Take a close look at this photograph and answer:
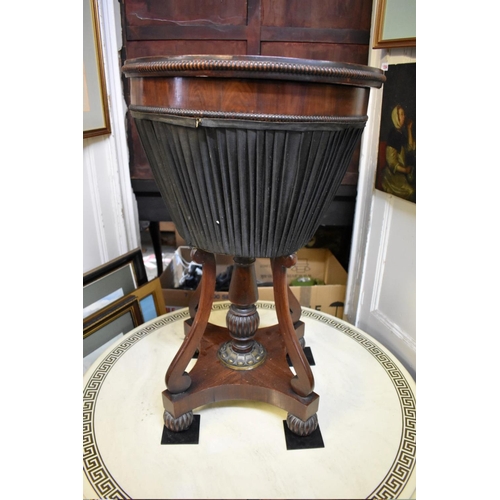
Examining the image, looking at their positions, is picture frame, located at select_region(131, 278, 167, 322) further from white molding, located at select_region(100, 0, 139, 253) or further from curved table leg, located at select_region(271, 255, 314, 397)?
curved table leg, located at select_region(271, 255, 314, 397)

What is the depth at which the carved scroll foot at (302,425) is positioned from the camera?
3.18 feet

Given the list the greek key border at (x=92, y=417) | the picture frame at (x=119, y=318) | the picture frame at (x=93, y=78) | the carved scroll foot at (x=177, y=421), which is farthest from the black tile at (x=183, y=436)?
the picture frame at (x=93, y=78)

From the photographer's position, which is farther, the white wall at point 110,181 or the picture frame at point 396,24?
the white wall at point 110,181

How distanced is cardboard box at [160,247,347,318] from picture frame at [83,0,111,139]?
2.29 ft

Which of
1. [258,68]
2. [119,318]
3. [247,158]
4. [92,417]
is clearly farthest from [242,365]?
[258,68]

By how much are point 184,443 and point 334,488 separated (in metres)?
0.37

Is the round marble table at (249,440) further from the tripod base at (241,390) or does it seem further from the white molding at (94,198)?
the white molding at (94,198)

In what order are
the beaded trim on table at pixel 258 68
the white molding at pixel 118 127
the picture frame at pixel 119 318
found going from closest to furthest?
the beaded trim on table at pixel 258 68 → the picture frame at pixel 119 318 → the white molding at pixel 118 127

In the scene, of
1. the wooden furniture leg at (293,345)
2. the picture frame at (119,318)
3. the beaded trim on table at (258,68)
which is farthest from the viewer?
the picture frame at (119,318)

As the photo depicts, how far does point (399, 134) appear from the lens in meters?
1.24

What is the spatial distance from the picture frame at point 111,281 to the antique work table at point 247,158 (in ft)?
1.59

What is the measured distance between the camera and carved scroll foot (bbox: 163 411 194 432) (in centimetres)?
98

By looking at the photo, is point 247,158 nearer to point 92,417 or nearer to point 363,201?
point 92,417

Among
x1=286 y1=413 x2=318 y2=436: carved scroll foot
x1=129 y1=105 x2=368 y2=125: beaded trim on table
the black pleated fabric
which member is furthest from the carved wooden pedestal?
x1=129 y1=105 x2=368 y2=125: beaded trim on table
